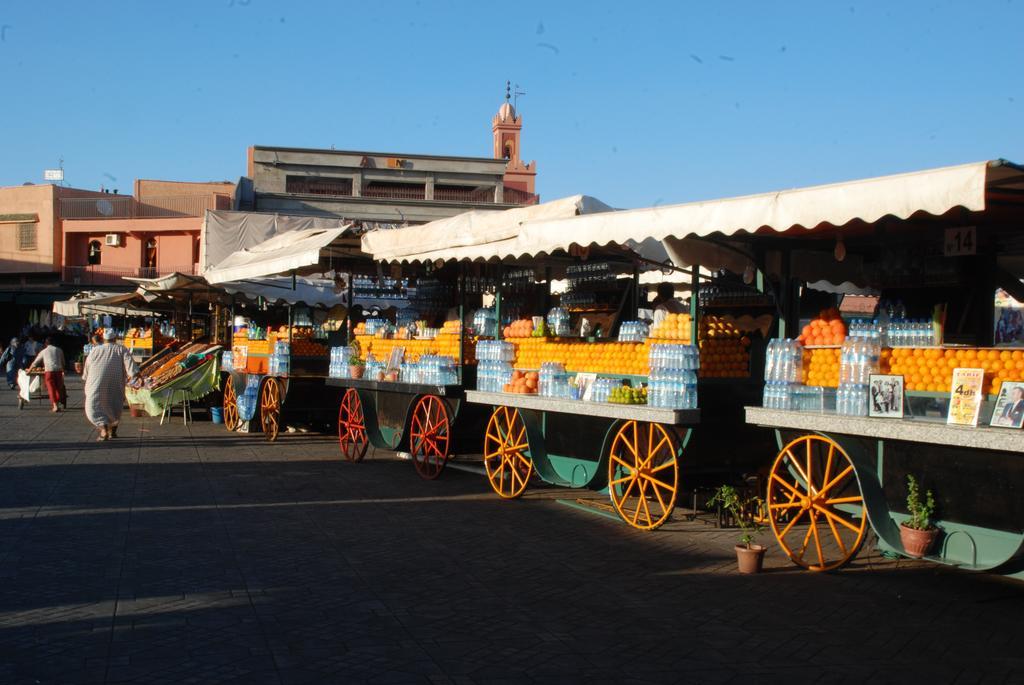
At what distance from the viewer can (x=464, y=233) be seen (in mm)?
10852

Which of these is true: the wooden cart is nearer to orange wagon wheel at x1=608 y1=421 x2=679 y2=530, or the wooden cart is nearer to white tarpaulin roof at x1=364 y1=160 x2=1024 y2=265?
orange wagon wheel at x1=608 y1=421 x2=679 y2=530

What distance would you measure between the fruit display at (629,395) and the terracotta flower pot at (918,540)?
282 centimetres

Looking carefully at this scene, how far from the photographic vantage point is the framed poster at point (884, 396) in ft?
21.4

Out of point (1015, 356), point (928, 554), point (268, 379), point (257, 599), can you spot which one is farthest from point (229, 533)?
point (268, 379)

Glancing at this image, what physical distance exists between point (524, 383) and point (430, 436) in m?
2.14

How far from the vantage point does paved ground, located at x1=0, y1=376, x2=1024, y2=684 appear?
16.8 ft

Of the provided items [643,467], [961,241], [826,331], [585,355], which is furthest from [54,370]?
[961,241]

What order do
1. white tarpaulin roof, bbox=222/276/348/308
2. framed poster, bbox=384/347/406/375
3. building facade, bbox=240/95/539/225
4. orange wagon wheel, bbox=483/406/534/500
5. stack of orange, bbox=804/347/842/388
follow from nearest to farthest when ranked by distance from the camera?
stack of orange, bbox=804/347/842/388 < orange wagon wheel, bbox=483/406/534/500 < framed poster, bbox=384/347/406/375 < white tarpaulin roof, bbox=222/276/348/308 < building facade, bbox=240/95/539/225

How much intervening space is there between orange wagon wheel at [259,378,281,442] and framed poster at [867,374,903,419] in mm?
11040

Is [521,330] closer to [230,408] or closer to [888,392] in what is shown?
[888,392]

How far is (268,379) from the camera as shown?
16.4m

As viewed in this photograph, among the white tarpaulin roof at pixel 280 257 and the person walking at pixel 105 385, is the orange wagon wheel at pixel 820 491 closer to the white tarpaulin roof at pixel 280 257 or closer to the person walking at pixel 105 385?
the white tarpaulin roof at pixel 280 257

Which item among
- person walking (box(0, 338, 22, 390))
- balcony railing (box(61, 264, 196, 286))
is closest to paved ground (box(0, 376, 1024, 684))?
person walking (box(0, 338, 22, 390))

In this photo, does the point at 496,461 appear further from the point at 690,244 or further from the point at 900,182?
the point at 900,182
